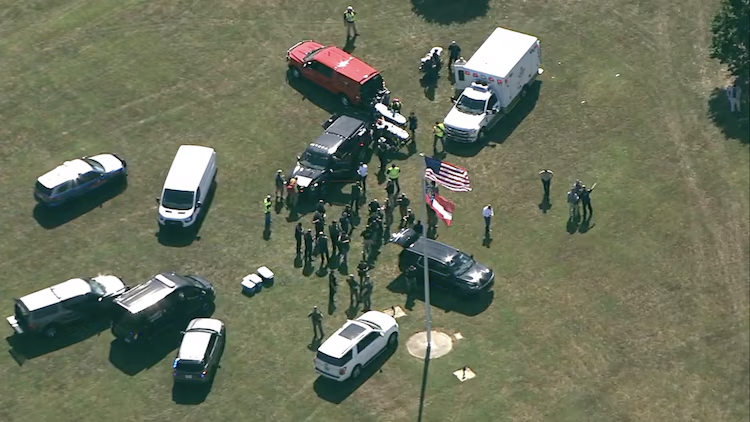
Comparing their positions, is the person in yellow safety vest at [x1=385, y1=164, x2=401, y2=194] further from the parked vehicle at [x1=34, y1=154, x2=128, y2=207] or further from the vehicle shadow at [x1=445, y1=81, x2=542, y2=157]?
the parked vehicle at [x1=34, y1=154, x2=128, y2=207]

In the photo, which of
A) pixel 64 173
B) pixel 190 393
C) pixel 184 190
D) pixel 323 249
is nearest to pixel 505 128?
pixel 323 249

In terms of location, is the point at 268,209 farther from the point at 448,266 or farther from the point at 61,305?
the point at 61,305

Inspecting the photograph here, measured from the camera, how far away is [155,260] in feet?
186

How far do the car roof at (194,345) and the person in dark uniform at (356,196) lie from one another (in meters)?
12.4

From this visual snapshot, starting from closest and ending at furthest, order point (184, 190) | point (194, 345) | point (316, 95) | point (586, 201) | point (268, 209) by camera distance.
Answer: point (194, 345) < point (184, 190) < point (586, 201) < point (268, 209) < point (316, 95)

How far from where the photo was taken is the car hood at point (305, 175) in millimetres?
59500

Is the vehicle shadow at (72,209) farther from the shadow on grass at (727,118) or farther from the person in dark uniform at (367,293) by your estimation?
the shadow on grass at (727,118)

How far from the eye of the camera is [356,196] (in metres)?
60.5

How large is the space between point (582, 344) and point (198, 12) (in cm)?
3478

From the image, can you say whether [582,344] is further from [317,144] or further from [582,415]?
[317,144]

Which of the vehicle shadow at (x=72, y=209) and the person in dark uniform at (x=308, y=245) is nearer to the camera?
the person in dark uniform at (x=308, y=245)

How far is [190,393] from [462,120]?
2279 cm

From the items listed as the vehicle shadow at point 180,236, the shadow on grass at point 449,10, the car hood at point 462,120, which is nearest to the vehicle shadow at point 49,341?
the vehicle shadow at point 180,236

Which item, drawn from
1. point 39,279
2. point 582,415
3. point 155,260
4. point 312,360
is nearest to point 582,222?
point 582,415
